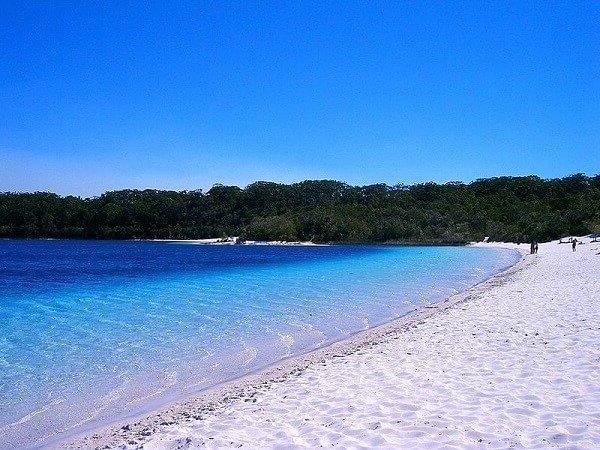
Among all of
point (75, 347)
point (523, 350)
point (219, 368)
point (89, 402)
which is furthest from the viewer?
point (75, 347)

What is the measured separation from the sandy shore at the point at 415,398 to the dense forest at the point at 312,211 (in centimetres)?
8196

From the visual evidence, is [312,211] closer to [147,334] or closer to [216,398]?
[147,334]

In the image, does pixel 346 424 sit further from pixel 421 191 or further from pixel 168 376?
pixel 421 191

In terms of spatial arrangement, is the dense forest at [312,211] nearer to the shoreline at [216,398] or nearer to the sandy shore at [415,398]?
the shoreline at [216,398]

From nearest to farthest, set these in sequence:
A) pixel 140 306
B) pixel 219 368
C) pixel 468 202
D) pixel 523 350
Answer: pixel 523 350 → pixel 219 368 → pixel 140 306 → pixel 468 202

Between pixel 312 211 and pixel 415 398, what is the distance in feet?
379

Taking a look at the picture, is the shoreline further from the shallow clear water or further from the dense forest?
the dense forest

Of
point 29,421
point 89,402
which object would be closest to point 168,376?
point 89,402

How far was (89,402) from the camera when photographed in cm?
807

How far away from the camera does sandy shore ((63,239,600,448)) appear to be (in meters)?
5.41

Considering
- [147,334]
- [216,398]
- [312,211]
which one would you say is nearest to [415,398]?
[216,398]

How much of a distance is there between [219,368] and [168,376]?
107 centimetres

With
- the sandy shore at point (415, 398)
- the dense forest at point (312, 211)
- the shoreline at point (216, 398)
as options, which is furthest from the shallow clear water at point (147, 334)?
the dense forest at point (312, 211)

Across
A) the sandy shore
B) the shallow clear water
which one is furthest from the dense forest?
the sandy shore
